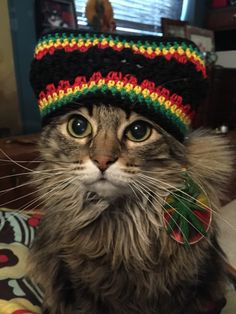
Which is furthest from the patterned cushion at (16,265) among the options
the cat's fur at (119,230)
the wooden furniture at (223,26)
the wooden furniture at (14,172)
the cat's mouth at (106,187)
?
the wooden furniture at (223,26)

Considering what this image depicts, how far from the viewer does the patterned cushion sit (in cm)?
84

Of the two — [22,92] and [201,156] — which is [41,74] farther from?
[22,92]

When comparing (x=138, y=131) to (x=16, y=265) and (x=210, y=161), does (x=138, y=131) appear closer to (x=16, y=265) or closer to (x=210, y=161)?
(x=210, y=161)

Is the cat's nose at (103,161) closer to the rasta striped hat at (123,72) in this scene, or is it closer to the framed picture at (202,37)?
the rasta striped hat at (123,72)

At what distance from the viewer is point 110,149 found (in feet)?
2.17

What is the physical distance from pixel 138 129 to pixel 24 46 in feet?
4.03

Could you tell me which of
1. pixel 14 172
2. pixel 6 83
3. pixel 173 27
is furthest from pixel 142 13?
pixel 14 172

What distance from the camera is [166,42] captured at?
0.69 m

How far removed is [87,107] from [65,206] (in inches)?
9.2

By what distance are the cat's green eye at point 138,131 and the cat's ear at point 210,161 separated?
0.44ft

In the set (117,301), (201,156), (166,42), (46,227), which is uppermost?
(166,42)

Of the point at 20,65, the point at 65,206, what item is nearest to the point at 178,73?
the point at 65,206

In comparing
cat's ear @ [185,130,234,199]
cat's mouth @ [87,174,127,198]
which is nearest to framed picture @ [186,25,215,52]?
cat's ear @ [185,130,234,199]

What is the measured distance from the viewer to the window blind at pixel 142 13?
2250 millimetres
